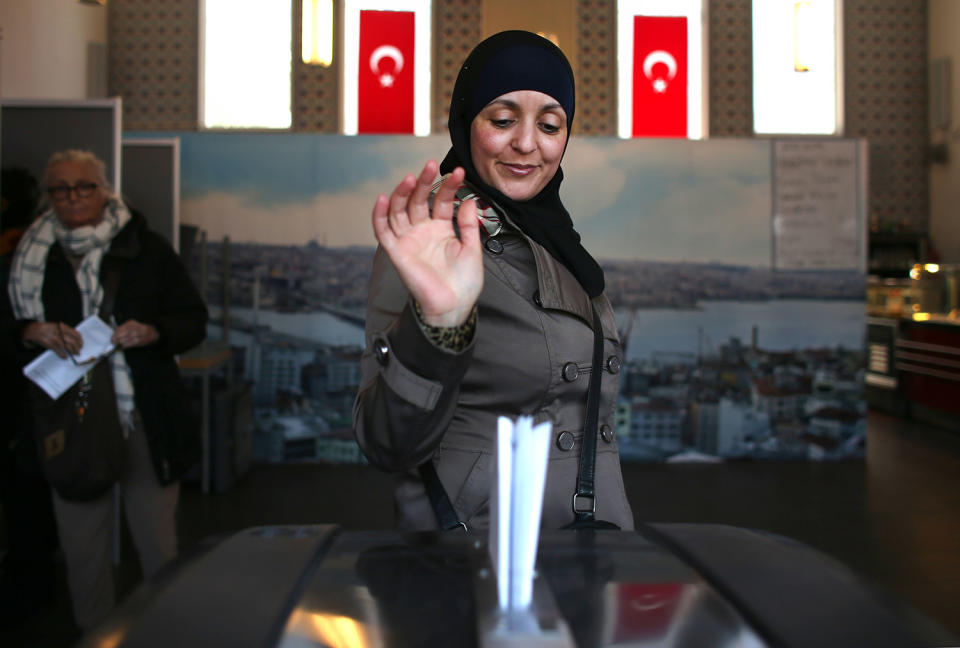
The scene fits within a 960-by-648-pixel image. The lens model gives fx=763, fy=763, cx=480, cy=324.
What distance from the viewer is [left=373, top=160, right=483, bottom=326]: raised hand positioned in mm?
885

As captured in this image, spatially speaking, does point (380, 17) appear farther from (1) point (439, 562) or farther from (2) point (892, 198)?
(1) point (439, 562)

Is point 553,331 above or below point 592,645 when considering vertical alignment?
above

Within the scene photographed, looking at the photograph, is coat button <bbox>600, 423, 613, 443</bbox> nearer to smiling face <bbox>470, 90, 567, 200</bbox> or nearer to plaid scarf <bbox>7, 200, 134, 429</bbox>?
smiling face <bbox>470, 90, 567, 200</bbox>

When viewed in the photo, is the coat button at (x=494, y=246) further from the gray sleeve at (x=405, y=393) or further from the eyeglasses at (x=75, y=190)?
the eyeglasses at (x=75, y=190)

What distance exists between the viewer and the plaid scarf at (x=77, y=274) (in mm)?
2477

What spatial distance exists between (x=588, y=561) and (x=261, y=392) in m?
5.13

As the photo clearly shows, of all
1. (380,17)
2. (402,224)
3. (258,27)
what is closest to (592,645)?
(402,224)

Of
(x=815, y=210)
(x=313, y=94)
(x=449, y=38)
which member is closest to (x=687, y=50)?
(x=449, y=38)

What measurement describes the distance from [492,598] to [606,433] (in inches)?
20.5

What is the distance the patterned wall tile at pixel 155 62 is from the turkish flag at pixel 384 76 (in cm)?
228

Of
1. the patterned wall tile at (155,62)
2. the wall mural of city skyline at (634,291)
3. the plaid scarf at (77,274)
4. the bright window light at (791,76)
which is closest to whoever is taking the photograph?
the plaid scarf at (77,274)

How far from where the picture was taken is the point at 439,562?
81cm

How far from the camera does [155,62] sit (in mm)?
9062

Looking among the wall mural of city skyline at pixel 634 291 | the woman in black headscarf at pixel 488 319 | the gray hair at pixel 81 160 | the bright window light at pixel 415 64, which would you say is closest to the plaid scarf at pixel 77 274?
the gray hair at pixel 81 160
